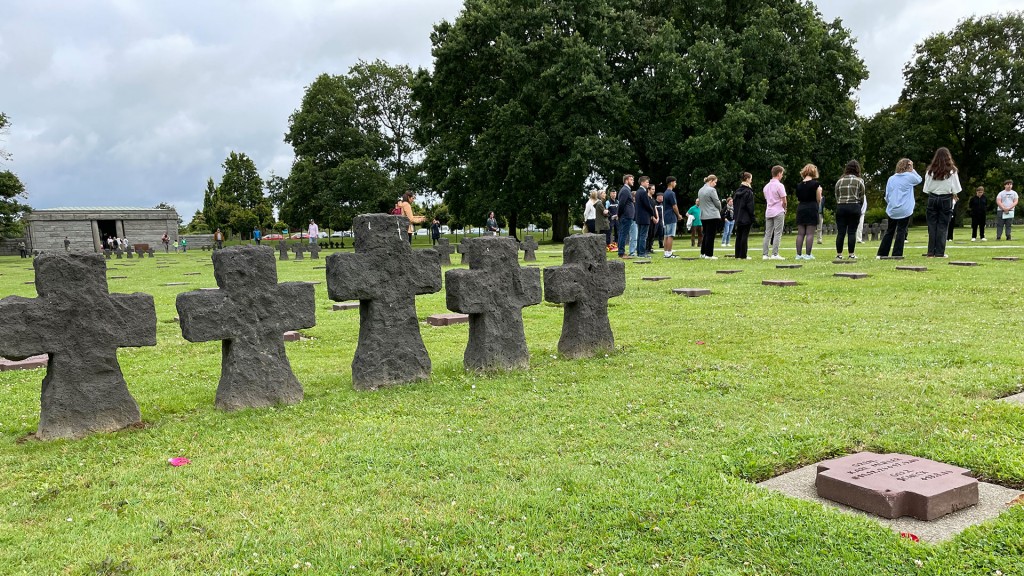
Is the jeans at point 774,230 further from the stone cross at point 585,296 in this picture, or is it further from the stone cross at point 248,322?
the stone cross at point 248,322

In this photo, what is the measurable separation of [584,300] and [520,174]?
2486cm

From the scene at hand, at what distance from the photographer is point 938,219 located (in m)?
13.6

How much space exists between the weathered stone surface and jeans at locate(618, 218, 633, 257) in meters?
14.5

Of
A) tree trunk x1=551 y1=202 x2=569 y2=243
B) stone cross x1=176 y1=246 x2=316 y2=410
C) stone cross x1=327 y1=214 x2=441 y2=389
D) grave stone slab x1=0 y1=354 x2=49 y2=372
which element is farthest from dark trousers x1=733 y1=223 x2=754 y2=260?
tree trunk x1=551 y1=202 x2=569 y2=243

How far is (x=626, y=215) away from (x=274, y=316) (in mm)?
13570

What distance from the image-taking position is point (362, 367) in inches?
201

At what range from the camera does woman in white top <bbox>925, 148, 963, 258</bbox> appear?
13.0m

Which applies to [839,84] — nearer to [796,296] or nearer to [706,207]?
[706,207]

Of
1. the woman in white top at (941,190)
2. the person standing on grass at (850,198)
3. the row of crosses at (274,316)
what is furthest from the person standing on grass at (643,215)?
the row of crosses at (274,316)

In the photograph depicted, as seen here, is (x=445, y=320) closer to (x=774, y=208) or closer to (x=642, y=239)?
(x=774, y=208)

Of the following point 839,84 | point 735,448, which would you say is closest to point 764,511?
point 735,448

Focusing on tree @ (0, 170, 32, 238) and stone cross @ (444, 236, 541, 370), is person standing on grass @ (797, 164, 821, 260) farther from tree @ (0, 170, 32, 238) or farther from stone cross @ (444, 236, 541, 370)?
tree @ (0, 170, 32, 238)

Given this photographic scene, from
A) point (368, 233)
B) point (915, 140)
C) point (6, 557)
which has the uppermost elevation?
point (915, 140)

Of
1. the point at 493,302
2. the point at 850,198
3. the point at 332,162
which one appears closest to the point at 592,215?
the point at 850,198
